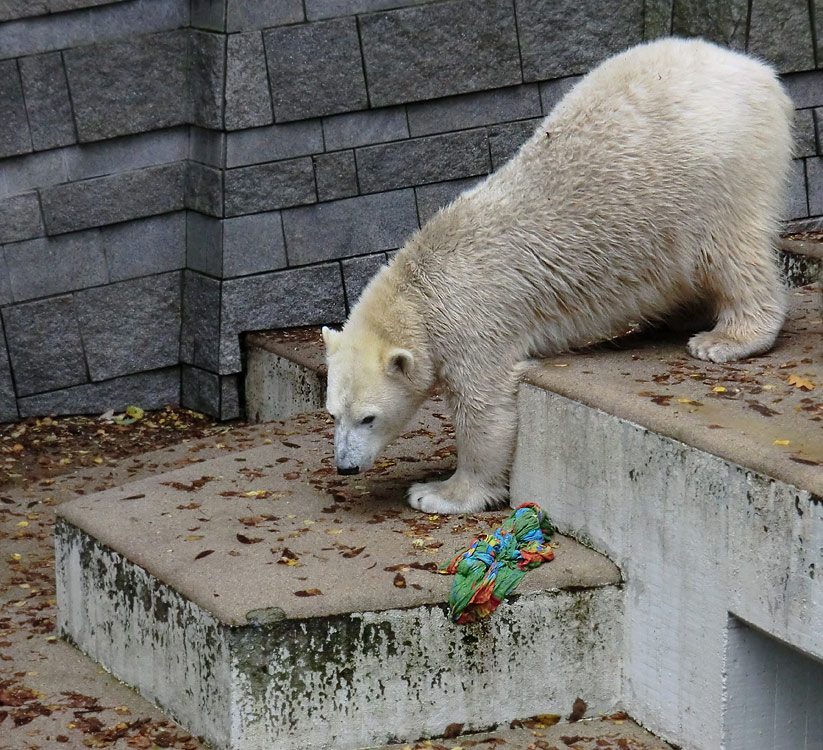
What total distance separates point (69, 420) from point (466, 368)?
3247mm

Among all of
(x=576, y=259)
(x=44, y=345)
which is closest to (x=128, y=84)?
(x=44, y=345)

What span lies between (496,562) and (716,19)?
13.6ft

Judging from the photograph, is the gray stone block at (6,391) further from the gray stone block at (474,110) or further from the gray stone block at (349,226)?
the gray stone block at (474,110)

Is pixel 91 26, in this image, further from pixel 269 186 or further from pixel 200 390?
pixel 200 390

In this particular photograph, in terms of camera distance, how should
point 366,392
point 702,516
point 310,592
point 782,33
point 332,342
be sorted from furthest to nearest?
point 782,33
point 332,342
point 366,392
point 310,592
point 702,516

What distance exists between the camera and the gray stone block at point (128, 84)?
6.75 meters

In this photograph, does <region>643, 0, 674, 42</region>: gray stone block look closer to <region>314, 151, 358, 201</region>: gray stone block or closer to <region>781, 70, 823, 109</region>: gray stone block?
<region>781, 70, 823, 109</region>: gray stone block

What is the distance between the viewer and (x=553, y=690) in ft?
14.0

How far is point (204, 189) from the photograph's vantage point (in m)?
6.95

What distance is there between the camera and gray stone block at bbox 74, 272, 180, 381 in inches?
279

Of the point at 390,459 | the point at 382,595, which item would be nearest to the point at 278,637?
the point at 382,595

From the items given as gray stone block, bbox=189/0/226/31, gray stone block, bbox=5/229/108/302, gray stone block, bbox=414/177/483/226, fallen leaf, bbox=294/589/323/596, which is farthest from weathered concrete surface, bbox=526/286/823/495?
gray stone block, bbox=5/229/108/302

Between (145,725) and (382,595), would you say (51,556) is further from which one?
(382,595)

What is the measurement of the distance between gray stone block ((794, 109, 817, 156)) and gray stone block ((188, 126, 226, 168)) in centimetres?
308
